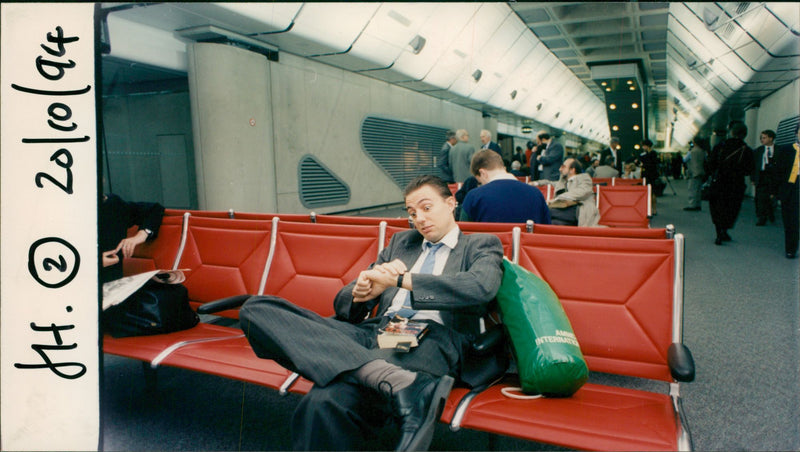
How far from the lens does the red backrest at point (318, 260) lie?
8.02 ft

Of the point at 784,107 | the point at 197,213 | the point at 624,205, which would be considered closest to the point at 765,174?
the point at 784,107

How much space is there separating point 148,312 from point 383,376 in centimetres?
148

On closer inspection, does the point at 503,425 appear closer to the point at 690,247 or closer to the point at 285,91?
the point at 690,247

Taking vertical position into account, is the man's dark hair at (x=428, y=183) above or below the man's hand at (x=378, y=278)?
above

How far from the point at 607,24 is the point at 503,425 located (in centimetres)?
1312

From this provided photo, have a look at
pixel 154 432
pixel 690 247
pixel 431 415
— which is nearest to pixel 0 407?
pixel 431 415

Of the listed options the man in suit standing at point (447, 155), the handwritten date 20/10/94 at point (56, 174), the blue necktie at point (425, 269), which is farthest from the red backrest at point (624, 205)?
the handwritten date 20/10/94 at point (56, 174)

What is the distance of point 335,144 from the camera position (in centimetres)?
935

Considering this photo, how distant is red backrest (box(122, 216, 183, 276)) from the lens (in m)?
2.99

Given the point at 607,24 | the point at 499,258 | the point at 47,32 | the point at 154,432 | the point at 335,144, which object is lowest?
the point at 154,432

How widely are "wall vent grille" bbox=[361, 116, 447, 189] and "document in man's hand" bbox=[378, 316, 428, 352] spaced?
8.91 meters

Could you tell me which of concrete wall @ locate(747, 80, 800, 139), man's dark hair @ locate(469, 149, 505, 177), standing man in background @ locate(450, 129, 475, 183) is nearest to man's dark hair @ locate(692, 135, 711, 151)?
concrete wall @ locate(747, 80, 800, 139)

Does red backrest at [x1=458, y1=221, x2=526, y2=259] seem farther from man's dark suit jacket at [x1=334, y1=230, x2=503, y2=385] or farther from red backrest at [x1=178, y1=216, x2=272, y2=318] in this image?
red backrest at [x1=178, y1=216, x2=272, y2=318]

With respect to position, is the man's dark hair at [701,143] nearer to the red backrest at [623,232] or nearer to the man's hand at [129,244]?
the red backrest at [623,232]
